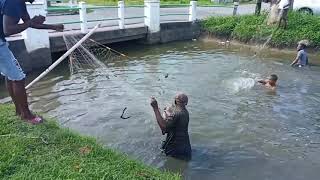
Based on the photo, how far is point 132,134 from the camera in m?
8.93

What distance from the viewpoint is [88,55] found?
1501 centimetres

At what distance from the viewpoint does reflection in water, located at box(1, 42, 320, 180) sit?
778 cm

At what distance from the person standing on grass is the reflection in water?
6.95 ft

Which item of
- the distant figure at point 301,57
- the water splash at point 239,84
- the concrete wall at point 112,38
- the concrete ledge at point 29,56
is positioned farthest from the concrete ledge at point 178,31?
the water splash at point 239,84

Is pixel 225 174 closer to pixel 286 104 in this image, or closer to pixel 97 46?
pixel 286 104

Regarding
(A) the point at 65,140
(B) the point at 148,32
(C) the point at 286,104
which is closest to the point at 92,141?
(A) the point at 65,140

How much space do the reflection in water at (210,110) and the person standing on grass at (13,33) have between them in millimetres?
2117

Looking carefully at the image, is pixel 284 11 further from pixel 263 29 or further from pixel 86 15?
pixel 86 15

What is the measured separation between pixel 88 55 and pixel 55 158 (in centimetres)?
961

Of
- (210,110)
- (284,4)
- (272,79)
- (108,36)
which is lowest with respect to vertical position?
(210,110)

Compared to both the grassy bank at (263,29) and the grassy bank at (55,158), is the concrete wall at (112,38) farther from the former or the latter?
the grassy bank at (55,158)

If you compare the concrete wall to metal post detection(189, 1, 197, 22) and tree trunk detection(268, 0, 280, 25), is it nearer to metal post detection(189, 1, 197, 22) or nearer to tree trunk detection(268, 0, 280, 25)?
metal post detection(189, 1, 197, 22)

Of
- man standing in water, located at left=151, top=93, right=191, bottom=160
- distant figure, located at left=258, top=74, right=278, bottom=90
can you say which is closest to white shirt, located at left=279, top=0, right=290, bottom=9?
distant figure, located at left=258, top=74, right=278, bottom=90

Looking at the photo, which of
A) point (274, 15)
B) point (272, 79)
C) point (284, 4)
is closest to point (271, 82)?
point (272, 79)
